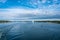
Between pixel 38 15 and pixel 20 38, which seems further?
pixel 38 15

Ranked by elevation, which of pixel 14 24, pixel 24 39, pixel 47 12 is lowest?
pixel 24 39

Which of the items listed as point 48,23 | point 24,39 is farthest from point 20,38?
point 48,23

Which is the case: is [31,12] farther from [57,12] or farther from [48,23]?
[48,23]

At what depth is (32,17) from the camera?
9.00ft

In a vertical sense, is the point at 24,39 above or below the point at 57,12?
below

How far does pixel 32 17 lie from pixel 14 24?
2.14ft

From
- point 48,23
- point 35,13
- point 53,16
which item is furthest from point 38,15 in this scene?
point 48,23

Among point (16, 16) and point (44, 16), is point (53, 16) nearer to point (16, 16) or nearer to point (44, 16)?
point (44, 16)

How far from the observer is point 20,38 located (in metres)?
2.10

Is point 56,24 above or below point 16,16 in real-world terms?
below

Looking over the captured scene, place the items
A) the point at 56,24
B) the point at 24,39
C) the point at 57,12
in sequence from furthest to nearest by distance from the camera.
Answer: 1. the point at 56,24
2. the point at 57,12
3. the point at 24,39

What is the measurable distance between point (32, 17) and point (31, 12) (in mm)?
131

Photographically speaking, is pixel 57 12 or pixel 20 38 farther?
pixel 57 12

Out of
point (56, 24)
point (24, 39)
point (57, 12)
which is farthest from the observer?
point (56, 24)
